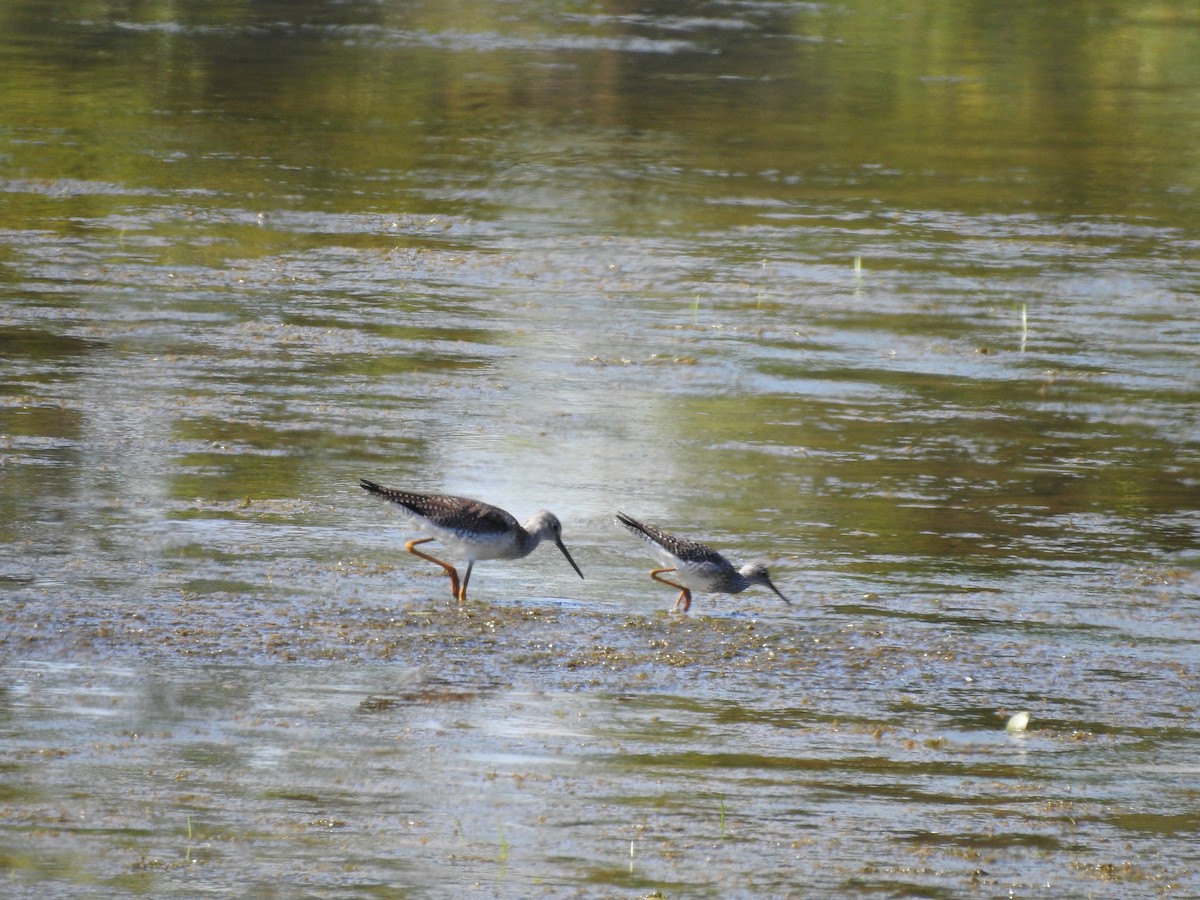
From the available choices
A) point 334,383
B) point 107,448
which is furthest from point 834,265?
point 107,448

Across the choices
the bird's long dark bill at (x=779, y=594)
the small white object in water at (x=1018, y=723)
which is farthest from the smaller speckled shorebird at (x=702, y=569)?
the small white object in water at (x=1018, y=723)

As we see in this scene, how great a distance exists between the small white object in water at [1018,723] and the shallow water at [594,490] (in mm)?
57

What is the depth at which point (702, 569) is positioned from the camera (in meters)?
8.66

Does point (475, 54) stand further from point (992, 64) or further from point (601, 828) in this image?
point (601, 828)

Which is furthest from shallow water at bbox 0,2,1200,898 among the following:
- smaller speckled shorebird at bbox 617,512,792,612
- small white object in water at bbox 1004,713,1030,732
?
smaller speckled shorebird at bbox 617,512,792,612

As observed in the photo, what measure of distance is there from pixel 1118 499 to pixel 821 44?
18.1 meters

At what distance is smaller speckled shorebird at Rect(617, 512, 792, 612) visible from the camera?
28.5 ft

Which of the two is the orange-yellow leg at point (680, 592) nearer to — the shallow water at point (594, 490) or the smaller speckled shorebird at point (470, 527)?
the shallow water at point (594, 490)

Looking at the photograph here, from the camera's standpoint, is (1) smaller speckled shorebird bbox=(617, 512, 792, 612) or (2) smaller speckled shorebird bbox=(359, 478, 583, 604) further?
(2) smaller speckled shorebird bbox=(359, 478, 583, 604)

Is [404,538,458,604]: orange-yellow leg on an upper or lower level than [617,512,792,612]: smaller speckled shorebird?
lower

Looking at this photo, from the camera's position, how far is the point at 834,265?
15.4m

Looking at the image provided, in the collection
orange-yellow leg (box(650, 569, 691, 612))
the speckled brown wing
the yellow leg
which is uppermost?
the speckled brown wing

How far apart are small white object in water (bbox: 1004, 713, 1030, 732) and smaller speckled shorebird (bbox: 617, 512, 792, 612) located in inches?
54.7

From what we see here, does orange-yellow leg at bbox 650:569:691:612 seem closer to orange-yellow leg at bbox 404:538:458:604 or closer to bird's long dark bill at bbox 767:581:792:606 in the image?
bird's long dark bill at bbox 767:581:792:606
